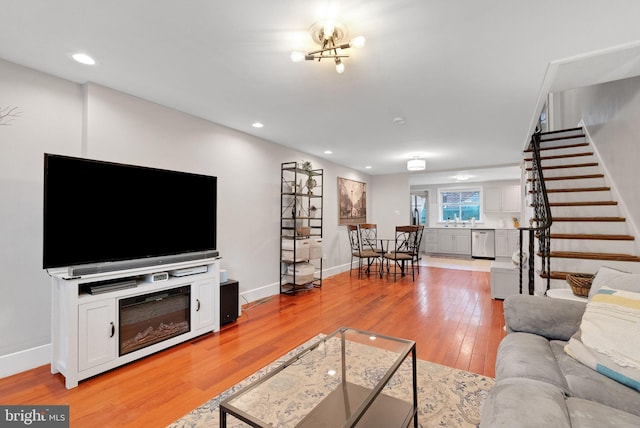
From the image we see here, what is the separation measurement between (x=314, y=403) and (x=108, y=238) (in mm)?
1975

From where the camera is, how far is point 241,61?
217 cm

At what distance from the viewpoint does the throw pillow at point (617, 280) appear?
4.76ft

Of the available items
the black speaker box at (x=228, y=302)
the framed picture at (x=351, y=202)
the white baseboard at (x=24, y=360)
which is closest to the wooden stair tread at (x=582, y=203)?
the framed picture at (x=351, y=202)

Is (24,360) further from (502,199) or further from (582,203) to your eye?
(502,199)

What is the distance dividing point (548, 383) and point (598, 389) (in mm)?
181

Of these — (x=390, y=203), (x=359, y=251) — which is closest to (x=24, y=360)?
(x=359, y=251)

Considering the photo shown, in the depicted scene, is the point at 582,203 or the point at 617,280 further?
the point at 582,203

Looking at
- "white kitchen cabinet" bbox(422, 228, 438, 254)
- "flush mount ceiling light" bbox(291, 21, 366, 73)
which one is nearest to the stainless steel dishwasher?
"white kitchen cabinet" bbox(422, 228, 438, 254)

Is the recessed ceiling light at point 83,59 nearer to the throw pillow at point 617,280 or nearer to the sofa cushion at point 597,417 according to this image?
the sofa cushion at point 597,417

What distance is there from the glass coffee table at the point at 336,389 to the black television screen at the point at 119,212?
1.76 meters

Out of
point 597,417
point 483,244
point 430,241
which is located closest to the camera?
point 597,417

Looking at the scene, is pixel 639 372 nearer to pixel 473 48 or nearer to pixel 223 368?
pixel 473 48

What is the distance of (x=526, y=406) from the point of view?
3.33 ft

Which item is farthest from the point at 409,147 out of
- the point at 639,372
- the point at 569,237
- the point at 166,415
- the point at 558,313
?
the point at 166,415
